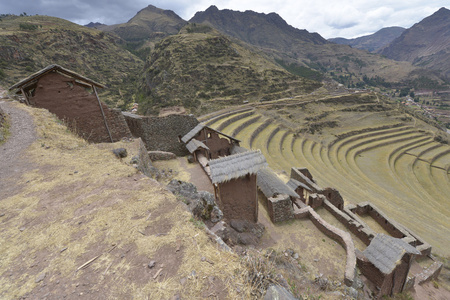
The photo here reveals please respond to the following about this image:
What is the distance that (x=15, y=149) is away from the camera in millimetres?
7121

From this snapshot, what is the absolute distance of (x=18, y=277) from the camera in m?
2.94

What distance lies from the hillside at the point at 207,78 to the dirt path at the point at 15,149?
3112 cm

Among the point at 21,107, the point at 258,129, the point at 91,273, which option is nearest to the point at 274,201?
the point at 91,273

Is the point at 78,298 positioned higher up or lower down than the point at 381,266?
higher up

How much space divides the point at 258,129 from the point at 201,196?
26.1 metres

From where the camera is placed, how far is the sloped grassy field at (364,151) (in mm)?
18375

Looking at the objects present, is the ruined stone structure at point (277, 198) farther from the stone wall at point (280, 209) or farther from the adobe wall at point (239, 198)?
the adobe wall at point (239, 198)

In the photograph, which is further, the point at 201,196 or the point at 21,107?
the point at 21,107

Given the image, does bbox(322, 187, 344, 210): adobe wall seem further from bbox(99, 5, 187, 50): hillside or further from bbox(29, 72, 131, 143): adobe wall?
bbox(99, 5, 187, 50): hillside

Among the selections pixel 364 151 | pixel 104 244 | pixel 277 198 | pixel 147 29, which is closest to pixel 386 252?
pixel 277 198

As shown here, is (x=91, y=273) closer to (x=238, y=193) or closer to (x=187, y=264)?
(x=187, y=264)

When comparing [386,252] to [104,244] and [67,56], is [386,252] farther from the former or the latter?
[67,56]

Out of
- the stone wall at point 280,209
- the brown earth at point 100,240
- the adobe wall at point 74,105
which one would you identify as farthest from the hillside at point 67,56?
the stone wall at point 280,209

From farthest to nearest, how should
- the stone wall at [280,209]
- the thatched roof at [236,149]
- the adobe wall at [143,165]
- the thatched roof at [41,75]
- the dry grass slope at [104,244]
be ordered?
the thatched roof at [236,149] < the thatched roof at [41,75] < the stone wall at [280,209] < the adobe wall at [143,165] < the dry grass slope at [104,244]
